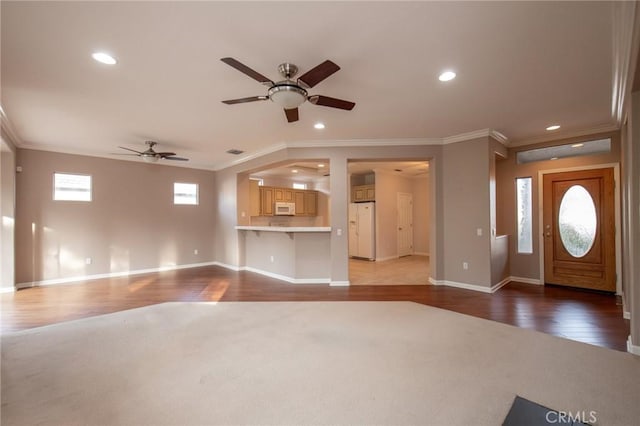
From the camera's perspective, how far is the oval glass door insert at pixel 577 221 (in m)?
4.75

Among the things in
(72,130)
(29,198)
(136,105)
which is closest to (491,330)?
(136,105)

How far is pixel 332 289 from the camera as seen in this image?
4.92 metres

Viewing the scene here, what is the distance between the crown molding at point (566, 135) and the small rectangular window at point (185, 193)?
7584mm

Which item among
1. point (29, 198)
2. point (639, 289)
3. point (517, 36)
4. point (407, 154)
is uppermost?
Result: point (517, 36)

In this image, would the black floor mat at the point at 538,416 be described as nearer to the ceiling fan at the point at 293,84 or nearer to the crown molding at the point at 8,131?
the ceiling fan at the point at 293,84

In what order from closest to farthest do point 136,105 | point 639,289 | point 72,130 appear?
point 639,289 → point 136,105 → point 72,130

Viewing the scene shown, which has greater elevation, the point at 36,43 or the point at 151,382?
the point at 36,43

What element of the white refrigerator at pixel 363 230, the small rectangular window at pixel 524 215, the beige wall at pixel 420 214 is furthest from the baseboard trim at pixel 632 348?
the beige wall at pixel 420 214

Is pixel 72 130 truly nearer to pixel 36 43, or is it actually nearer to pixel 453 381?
pixel 36 43

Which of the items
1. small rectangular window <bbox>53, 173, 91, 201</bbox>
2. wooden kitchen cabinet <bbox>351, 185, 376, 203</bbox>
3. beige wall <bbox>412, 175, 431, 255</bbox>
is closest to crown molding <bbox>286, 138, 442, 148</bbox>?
wooden kitchen cabinet <bbox>351, 185, 376, 203</bbox>

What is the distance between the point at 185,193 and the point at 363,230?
5.15m

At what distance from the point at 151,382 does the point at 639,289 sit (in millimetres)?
4270

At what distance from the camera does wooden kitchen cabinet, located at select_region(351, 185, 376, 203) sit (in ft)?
27.3

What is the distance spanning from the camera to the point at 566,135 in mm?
4824
